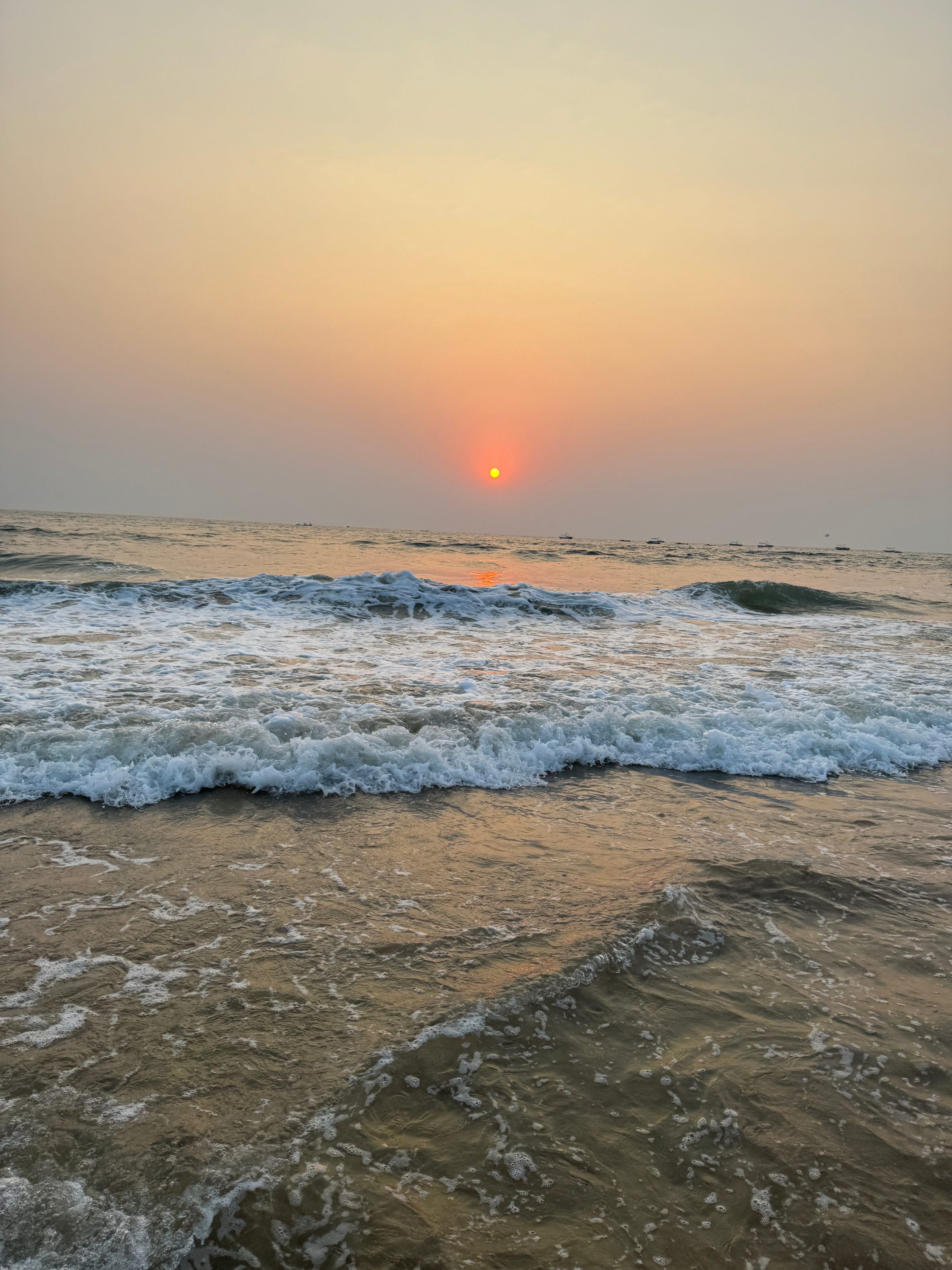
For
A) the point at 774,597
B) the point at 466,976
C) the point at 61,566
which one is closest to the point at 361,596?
the point at 61,566

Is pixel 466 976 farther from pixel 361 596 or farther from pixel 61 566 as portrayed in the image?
pixel 61 566

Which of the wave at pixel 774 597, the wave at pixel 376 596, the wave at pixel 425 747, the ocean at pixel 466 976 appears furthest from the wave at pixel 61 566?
the wave at pixel 774 597

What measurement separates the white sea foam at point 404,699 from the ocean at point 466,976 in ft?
0.19

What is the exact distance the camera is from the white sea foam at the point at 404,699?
19.7ft

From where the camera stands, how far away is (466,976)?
128 inches

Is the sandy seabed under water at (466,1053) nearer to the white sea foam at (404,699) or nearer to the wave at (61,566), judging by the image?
the white sea foam at (404,699)

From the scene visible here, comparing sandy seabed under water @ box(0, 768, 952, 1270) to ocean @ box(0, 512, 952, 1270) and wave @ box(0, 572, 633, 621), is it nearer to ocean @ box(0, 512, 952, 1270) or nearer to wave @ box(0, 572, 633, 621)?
ocean @ box(0, 512, 952, 1270)

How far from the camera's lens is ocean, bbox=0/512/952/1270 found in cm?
211

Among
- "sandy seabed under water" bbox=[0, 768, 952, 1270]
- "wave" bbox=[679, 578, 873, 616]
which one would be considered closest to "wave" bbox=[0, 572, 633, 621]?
"wave" bbox=[679, 578, 873, 616]

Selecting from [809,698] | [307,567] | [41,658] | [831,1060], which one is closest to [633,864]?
[831,1060]

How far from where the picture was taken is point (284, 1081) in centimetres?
257

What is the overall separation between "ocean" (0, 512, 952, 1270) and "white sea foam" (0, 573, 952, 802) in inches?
2.3

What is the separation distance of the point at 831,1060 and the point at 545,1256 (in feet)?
4.96

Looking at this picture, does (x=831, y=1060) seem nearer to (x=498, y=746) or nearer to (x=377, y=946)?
(x=377, y=946)
